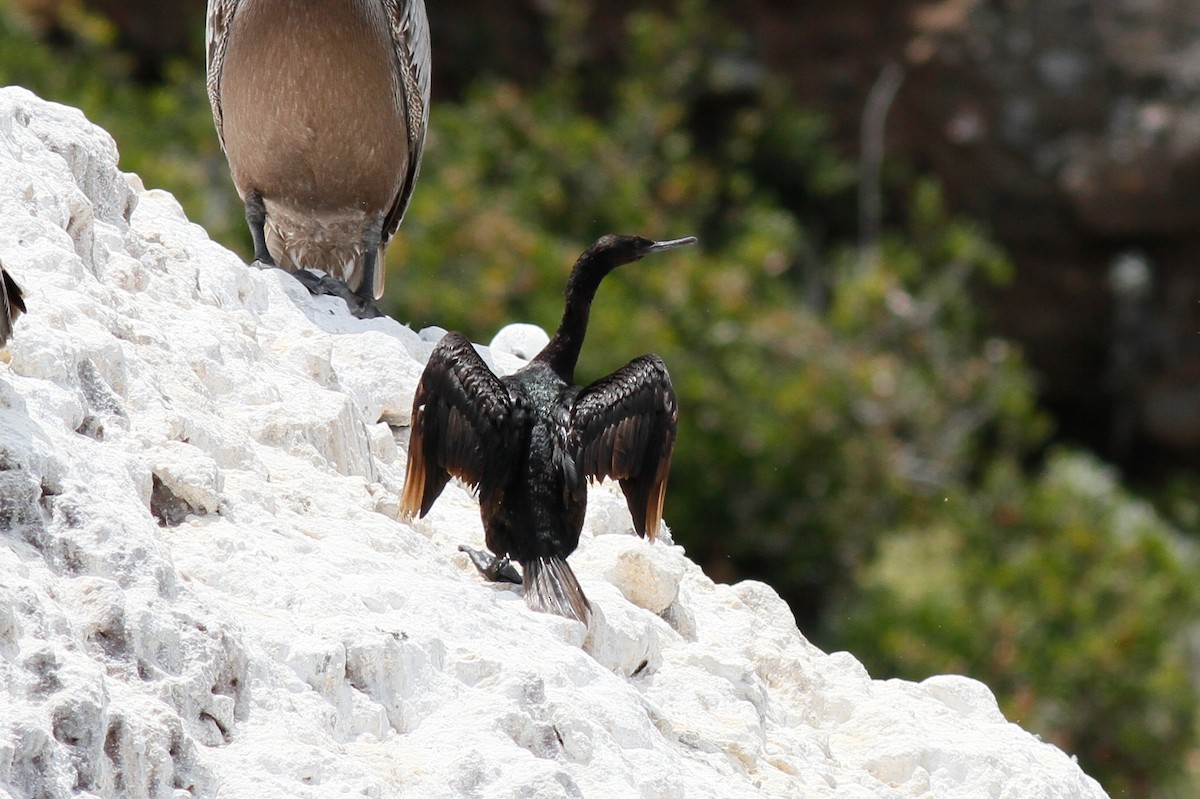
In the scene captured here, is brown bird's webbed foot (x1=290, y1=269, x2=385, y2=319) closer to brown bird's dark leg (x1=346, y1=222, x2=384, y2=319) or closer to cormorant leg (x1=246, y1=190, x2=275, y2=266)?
brown bird's dark leg (x1=346, y1=222, x2=384, y2=319)

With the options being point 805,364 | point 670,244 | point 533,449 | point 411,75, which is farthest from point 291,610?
point 805,364

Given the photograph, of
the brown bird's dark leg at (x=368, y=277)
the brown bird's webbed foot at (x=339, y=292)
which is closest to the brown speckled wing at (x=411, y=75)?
the brown bird's dark leg at (x=368, y=277)

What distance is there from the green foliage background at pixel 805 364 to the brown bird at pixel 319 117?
554 centimetres

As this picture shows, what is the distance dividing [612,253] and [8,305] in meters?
2.52

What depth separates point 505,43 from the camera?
19.1 m

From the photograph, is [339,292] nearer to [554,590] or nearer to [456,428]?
[456,428]

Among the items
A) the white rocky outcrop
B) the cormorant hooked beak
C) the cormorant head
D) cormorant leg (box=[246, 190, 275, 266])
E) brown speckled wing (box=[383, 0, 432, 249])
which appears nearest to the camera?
the white rocky outcrop

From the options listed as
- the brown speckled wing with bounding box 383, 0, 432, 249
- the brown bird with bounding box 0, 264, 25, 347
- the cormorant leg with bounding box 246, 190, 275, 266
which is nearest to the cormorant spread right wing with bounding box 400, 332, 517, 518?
the brown bird with bounding box 0, 264, 25, 347

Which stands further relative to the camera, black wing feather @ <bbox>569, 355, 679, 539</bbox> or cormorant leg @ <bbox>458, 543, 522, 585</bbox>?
black wing feather @ <bbox>569, 355, 679, 539</bbox>

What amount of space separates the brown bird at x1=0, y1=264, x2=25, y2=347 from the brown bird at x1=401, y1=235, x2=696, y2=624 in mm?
1345

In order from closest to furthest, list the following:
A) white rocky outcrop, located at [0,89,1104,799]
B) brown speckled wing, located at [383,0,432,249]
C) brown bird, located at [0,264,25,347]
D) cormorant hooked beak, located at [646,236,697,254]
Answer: white rocky outcrop, located at [0,89,1104,799] → brown bird, located at [0,264,25,347] → cormorant hooked beak, located at [646,236,697,254] → brown speckled wing, located at [383,0,432,249]

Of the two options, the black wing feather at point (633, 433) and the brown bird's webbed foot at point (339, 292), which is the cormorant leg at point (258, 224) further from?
the black wing feather at point (633, 433)

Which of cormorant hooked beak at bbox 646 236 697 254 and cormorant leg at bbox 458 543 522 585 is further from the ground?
cormorant hooked beak at bbox 646 236 697 254

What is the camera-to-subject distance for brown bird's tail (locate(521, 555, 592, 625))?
15.8ft
